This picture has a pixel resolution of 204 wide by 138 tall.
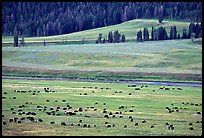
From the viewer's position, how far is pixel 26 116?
1932 inches

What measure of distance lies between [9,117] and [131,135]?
13597 millimetres

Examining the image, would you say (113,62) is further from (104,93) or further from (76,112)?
(76,112)

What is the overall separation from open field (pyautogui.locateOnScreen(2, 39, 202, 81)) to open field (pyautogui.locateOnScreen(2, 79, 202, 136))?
19.4 meters

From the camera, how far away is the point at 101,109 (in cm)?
5625

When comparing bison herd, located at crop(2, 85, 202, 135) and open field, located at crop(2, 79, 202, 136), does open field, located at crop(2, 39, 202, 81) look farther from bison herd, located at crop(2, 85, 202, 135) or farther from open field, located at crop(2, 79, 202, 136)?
bison herd, located at crop(2, 85, 202, 135)

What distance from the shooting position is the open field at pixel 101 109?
4225 cm

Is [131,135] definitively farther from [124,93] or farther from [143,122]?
[124,93]

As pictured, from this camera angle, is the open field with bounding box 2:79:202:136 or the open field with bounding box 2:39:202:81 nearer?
the open field with bounding box 2:79:202:136

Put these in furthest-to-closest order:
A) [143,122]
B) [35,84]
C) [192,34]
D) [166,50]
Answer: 1. [192,34]
2. [166,50]
3. [35,84]
4. [143,122]

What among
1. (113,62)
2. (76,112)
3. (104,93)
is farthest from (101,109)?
(113,62)

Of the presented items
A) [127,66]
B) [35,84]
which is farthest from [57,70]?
[35,84]

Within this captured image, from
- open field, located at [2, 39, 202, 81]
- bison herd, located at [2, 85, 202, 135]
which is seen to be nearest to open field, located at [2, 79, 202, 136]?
bison herd, located at [2, 85, 202, 135]

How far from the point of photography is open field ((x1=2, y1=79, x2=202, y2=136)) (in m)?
42.2

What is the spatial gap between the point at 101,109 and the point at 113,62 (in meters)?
68.7
